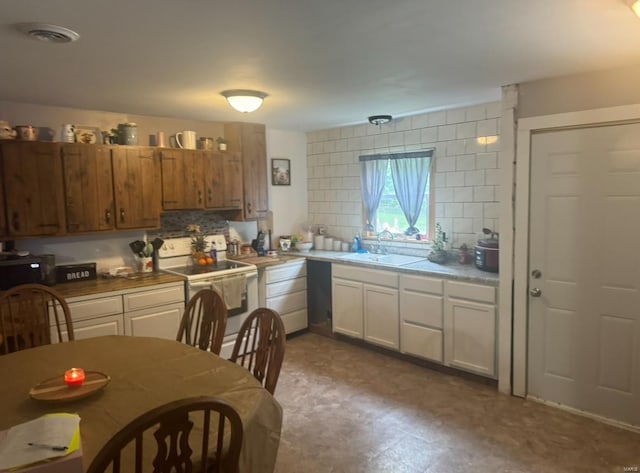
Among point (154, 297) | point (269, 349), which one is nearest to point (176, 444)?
point (269, 349)

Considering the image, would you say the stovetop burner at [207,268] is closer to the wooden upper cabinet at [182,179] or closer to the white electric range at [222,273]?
the white electric range at [222,273]

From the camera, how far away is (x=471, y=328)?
351 centimetres

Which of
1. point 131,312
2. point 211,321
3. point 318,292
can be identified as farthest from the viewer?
point 318,292

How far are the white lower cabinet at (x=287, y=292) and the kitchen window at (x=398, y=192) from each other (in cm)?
98

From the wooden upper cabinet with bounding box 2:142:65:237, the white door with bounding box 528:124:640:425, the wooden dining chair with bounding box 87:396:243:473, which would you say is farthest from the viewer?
the wooden upper cabinet with bounding box 2:142:65:237

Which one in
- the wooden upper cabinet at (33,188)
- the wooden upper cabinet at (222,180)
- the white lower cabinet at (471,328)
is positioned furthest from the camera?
the wooden upper cabinet at (222,180)

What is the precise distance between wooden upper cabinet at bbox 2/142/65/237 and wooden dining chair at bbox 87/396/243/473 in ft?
8.29

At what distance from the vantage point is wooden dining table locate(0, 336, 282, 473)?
1.56 m

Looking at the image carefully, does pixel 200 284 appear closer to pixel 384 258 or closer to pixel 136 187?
pixel 136 187

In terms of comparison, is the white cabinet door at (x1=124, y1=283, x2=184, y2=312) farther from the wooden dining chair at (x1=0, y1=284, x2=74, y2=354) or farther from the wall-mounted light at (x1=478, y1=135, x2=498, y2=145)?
the wall-mounted light at (x1=478, y1=135, x2=498, y2=145)

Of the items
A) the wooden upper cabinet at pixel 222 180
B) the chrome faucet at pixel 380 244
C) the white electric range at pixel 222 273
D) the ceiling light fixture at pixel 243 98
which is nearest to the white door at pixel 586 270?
the chrome faucet at pixel 380 244

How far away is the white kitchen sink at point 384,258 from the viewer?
421cm

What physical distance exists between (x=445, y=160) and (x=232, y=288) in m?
2.35

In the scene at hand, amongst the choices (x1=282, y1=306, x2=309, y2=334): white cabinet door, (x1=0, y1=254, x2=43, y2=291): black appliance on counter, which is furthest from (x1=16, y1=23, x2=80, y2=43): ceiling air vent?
(x1=282, y1=306, x2=309, y2=334): white cabinet door
